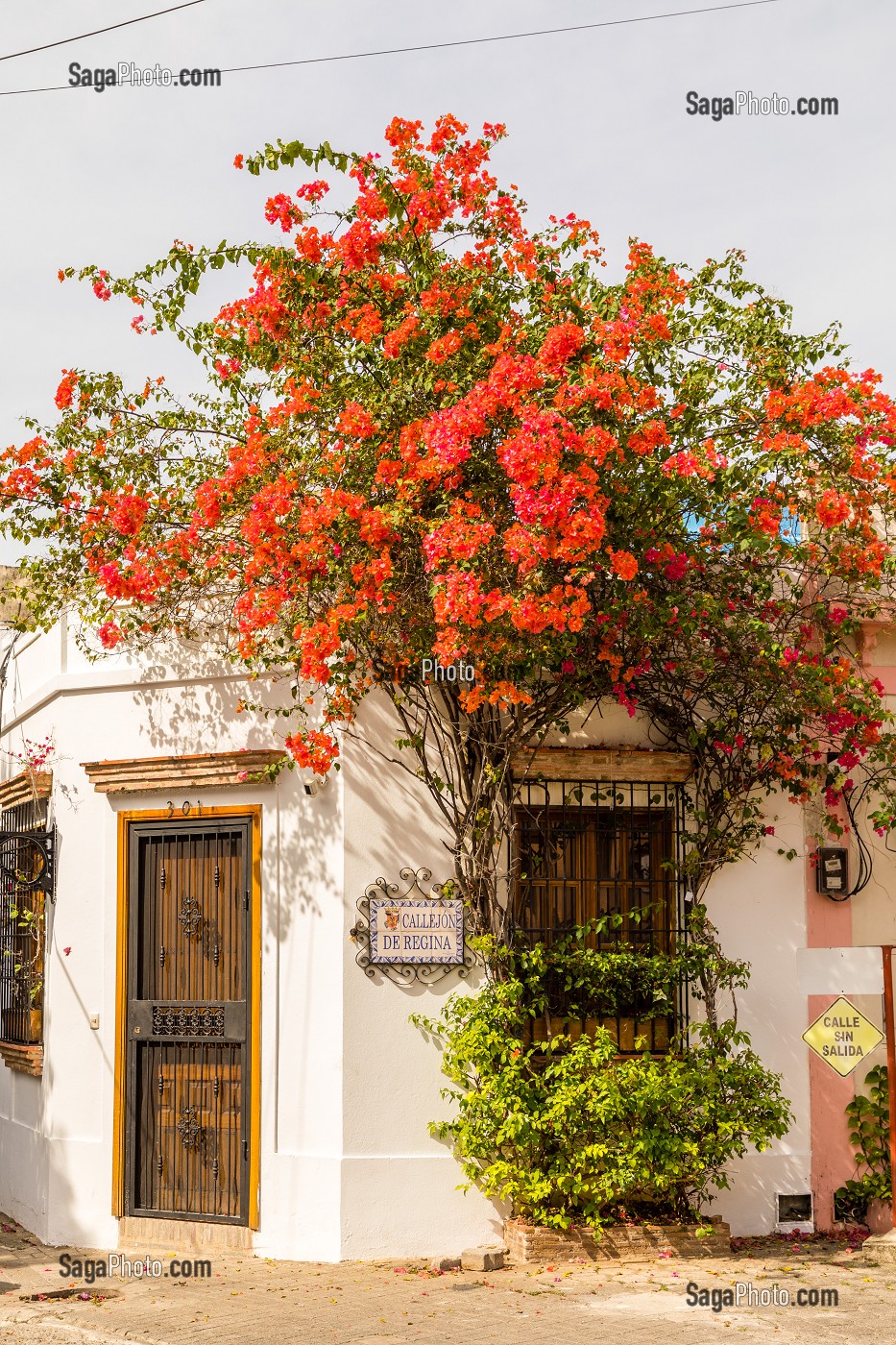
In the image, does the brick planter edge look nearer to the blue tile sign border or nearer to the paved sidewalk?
the paved sidewalk

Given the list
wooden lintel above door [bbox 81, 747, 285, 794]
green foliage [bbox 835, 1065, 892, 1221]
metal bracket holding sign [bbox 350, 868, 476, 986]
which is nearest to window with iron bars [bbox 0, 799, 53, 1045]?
wooden lintel above door [bbox 81, 747, 285, 794]

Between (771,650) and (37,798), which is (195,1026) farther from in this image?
(771,650)

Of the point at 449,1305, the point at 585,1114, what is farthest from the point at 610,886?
the point at 449,1305

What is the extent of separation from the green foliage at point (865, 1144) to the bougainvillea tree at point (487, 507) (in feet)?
5.84

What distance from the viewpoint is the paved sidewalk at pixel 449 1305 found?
6.73m

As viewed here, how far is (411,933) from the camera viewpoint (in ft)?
28.5

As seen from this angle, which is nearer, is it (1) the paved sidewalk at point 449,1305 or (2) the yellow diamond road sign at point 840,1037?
(1) the paved sidewalk at point 449,1305

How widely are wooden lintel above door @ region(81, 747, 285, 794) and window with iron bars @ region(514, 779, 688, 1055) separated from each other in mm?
1660

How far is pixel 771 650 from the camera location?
8320 mm

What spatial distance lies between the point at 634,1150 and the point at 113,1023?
11.3ft

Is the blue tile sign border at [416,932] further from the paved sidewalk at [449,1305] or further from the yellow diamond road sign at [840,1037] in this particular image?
the yellow diamond road sign at [840,1037]

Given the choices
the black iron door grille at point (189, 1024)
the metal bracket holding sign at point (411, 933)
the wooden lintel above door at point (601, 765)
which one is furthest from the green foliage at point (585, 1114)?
the black iron door grille at point (189, 1024)

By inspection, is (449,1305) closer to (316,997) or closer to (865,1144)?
(316,997)

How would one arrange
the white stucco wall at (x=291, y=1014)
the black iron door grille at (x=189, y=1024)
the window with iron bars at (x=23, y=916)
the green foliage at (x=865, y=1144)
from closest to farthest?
1. the white stucco wall at (x=291, y=1014)
2. the black iron door grille at (x=189, y=1024)
3. the green foliage at (x=865, y=1144)
4. the window with iron bars at (x=23, y=916)
